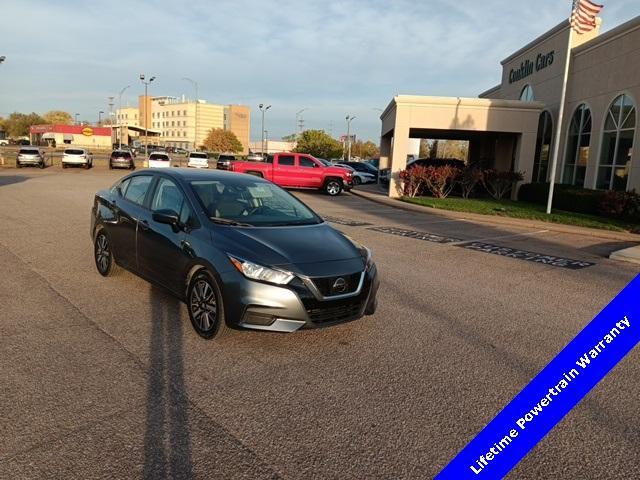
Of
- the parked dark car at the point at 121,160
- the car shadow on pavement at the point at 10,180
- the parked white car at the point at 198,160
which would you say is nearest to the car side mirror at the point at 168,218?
the car shadow on pavement at the point at 10,180

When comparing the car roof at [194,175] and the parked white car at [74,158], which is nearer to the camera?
the car roof at [194,175]

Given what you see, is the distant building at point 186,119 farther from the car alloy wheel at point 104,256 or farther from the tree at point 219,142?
the car alloy wheel at point 104,256

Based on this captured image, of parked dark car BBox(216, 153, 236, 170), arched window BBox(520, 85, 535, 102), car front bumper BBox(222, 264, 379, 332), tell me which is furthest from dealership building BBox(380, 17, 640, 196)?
car front bumper BBox(222, 264, 379, 332)

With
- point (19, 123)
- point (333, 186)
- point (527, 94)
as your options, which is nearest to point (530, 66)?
point (527, 94)

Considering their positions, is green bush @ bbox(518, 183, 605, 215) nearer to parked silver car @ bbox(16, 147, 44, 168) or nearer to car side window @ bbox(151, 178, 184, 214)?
car side window @ bbox(151, 178, 184, 214)

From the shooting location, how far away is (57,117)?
13438cm

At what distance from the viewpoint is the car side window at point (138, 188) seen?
19.8 feet

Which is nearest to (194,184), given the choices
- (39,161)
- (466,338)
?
(466,338)

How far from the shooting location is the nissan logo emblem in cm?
439

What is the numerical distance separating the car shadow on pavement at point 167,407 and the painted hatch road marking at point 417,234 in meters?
7.50

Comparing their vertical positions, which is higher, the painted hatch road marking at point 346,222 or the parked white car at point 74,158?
the parked white car at point 74,158

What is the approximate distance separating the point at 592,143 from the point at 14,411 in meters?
21.3

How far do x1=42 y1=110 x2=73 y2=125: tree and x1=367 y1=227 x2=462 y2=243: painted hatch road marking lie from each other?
137 metres

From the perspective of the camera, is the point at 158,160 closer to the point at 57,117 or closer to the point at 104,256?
the point at 104,256
